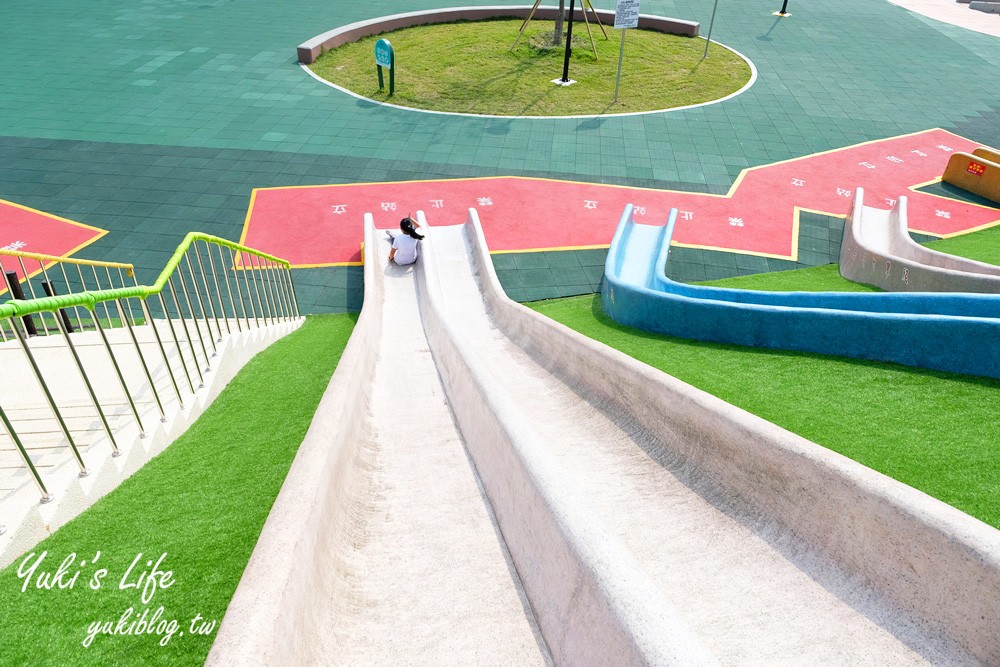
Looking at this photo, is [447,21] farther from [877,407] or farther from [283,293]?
[877,407]

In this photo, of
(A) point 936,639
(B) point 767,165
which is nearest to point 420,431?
(A) point 936,639

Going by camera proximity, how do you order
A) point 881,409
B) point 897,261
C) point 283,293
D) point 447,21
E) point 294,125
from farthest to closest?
point 447,21, point 294,125, point 283,293, point 897,261, point 881,409

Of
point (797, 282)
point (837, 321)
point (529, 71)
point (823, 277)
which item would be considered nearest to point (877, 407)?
point (837, 321)

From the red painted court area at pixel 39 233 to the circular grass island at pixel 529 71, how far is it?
10537mm

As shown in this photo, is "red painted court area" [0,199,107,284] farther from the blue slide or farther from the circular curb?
the blue slide

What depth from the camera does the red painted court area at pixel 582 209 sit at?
13.9m

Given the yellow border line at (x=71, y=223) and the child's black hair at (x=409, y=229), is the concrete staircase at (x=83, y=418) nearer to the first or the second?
the child's black hair at (x=409, y=229)

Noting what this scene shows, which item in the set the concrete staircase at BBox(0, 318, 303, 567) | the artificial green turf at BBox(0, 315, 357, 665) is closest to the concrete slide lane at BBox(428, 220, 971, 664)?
the artificial green turf at BBox(0, 315, 357, 665)

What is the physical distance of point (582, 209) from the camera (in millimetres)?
15125

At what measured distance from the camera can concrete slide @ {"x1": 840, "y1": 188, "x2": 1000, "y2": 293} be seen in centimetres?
886

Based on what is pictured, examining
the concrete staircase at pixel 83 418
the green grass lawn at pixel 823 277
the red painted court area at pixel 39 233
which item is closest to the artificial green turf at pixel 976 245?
the green grass lawn at pixel 823 277

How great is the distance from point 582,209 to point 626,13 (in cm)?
828

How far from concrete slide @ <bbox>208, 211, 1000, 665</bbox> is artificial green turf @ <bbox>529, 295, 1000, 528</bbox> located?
124 cm

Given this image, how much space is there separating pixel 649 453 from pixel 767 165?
1550 centimetres
